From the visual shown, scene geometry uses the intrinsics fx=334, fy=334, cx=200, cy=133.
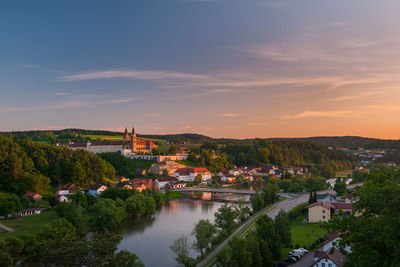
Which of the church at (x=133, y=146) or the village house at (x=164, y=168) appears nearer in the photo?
the village house at (x=164, y=168)

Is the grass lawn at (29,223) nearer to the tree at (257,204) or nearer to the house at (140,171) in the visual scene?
the tree at (257,204)

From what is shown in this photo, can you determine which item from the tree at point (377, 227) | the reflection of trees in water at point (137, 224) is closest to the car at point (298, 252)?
the tree at point (377, 227)

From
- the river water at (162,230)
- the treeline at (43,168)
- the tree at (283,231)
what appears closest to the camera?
the tree at (283,231)

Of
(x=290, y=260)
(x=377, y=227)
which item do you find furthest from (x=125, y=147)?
(x=377, y=227)

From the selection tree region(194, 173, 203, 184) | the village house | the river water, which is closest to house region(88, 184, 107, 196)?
the river water

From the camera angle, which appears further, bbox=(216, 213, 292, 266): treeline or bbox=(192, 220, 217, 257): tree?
bbox=(192, 220, 217, 257): tree

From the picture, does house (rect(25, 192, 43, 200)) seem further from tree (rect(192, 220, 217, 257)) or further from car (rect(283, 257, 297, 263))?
car (rect(283, 257, 297, 263))

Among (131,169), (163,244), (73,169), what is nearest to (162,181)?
(131,169)
